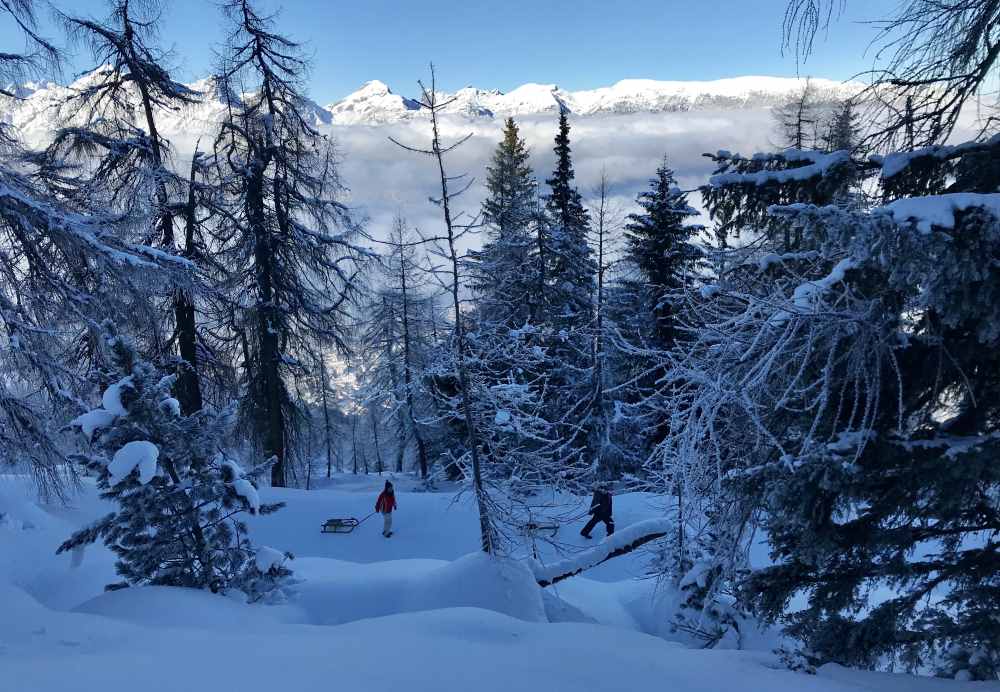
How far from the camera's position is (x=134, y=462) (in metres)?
5.56

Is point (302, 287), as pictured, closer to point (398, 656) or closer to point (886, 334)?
point (398, 656)

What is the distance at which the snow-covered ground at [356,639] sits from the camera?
3.38 metres

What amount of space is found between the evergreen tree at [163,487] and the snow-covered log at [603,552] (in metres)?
4.58

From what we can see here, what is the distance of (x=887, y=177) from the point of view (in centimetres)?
398

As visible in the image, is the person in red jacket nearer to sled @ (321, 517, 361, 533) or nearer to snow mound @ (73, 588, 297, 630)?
sled @ (321, 517, 361, 533)

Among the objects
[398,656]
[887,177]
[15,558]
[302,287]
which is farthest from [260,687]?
[302,287]

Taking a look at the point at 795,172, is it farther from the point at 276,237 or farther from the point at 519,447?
the point at 276,237

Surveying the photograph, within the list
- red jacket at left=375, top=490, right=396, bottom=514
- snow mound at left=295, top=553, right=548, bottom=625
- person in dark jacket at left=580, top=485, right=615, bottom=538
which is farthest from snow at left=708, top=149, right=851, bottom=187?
red jacket at left=375, top=490, right=396, bottom=514

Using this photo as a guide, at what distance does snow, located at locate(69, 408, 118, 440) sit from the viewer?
5.71 m

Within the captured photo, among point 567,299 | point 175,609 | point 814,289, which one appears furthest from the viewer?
point 567,299

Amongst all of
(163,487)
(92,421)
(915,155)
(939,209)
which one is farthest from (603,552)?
(939,209)

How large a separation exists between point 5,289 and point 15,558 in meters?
4.40

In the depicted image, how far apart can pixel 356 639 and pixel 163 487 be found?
3.57 meters

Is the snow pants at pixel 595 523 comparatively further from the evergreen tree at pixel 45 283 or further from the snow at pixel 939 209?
the snow at pixel 939 209
